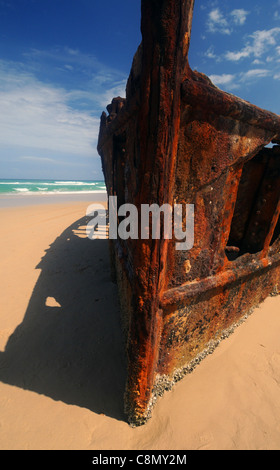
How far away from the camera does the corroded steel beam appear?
3.51ft

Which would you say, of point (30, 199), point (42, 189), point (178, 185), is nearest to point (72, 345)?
point (178, 185)

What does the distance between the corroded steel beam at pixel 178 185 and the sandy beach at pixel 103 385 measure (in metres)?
0.17

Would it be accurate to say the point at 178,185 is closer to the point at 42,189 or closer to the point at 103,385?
the point at 103,385

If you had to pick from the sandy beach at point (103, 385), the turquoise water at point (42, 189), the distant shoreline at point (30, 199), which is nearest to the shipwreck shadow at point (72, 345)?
the sandy beach at point (103, 385)

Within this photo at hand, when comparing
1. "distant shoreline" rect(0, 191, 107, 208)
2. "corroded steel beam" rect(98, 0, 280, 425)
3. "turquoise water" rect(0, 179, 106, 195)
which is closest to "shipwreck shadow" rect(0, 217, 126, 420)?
"corroded steel beam" rect(98, 0, 280, 425)

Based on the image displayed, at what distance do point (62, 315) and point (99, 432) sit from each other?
160 centimetres

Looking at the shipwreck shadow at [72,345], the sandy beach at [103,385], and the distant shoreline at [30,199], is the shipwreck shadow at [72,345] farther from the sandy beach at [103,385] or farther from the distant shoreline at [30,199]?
the distant shoreline at [30,199]

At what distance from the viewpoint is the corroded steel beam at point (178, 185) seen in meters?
1.07

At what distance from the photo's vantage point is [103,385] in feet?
6.46

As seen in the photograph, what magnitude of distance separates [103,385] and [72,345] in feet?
2.19

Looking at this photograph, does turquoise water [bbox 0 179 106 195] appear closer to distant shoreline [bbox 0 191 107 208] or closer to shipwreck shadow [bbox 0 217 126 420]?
distant shoreline [bbox 0 191 107 208]

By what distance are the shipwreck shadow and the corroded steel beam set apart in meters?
0.46

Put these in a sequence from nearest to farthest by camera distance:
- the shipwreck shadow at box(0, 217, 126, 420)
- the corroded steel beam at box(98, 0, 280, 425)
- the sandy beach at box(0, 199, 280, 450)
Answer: the corroded steel beam at box(98, 0, 280, 425), the sandy beach at box(0, 199, 280, 450), the shipwreck shadow at box(0, 217, 126, 420)
